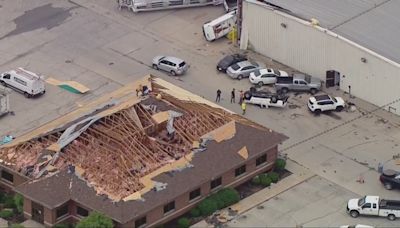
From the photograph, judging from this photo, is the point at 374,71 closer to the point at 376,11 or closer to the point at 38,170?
the point at 376,11

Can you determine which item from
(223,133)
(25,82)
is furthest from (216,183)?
(25,82)

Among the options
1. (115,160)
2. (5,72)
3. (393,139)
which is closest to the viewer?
(115,160)

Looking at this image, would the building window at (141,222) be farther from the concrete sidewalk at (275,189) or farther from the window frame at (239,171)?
the window frame at (239,171)

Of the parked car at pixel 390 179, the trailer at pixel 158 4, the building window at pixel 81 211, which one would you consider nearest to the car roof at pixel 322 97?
the parked car at pixel 390 179

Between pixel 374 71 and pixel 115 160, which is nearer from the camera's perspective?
pixel 115 160

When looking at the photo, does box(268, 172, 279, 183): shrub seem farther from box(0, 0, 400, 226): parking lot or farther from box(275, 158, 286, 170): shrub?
box(0, 0, 400, 226): parking lot

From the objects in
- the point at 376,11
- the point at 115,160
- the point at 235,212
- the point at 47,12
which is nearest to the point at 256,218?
the point at 235,212
